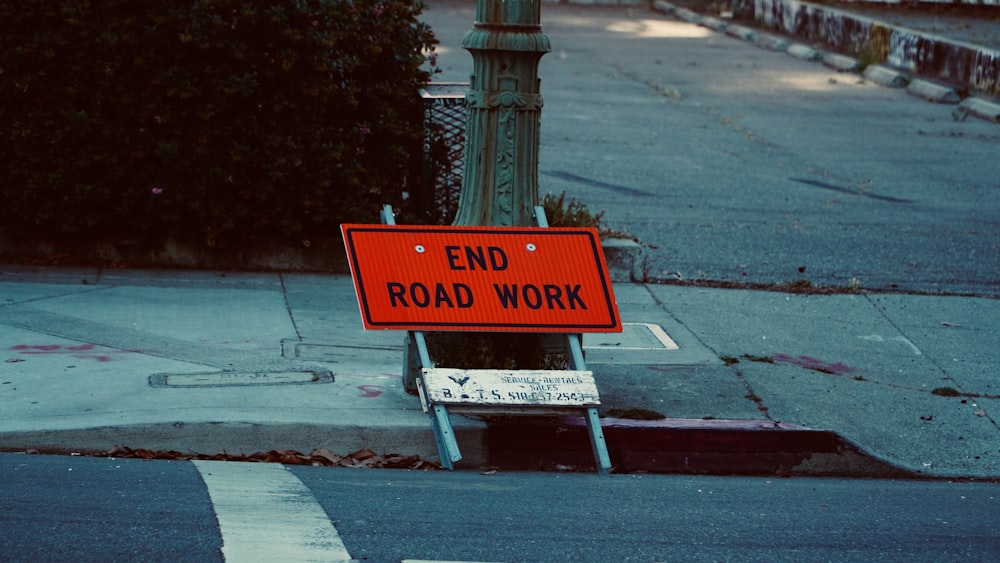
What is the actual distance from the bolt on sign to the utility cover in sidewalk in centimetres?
70

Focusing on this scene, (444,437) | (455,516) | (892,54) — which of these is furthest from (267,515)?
(892,54)

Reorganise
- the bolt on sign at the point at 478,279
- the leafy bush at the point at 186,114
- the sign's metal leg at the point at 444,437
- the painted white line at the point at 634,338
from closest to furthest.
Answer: the sign's metal leg at the point at 444,437
the bolt on sign at the point at 478,279
the painted white line at the point at 634,338
the leafy bush at the point at 186,114

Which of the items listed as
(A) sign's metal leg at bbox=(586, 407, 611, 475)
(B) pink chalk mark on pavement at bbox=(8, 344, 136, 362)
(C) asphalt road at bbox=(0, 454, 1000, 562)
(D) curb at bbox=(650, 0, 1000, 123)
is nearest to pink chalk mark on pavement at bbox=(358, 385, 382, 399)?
(C) asphalt road at bbox=(0, 454, 1000, 562)

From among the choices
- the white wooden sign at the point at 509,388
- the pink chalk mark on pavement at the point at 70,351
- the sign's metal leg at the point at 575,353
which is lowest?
the pink chalk mark on pavement at the point at 70,351

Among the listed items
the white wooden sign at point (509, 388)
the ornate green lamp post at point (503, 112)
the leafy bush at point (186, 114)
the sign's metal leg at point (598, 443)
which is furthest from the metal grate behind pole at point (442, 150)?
the sign's metal leg at point (598, 443)

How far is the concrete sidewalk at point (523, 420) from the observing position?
6297 mm

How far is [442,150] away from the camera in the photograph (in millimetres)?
9406

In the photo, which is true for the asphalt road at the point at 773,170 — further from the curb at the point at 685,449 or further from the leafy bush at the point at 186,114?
the curb at the point at 685,449

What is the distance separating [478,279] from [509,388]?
1.97 ft

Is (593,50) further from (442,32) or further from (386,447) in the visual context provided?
(386,447)

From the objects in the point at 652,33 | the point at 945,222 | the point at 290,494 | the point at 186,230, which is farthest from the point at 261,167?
the point at 652,33

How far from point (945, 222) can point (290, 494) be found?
796 cm

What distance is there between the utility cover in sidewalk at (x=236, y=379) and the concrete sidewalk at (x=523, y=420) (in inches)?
0.6

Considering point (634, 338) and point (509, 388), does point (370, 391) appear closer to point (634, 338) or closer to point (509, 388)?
point (509, 388)
